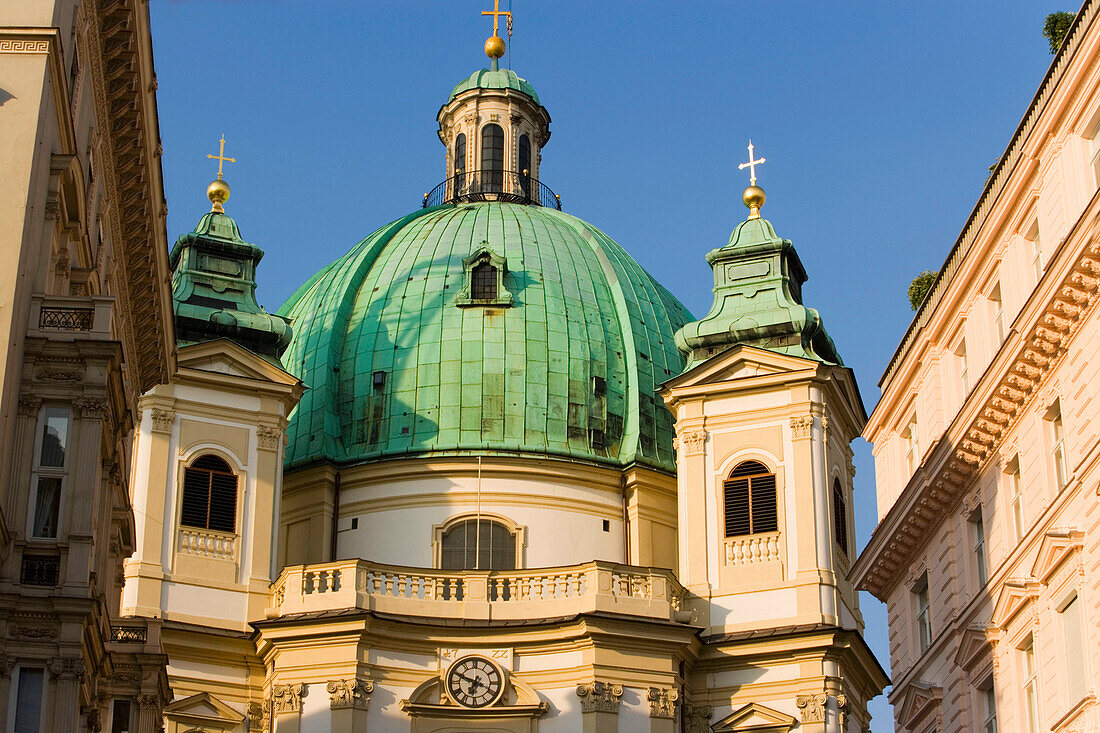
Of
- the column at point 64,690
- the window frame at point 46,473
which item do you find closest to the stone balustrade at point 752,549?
the window frame at point 46,473

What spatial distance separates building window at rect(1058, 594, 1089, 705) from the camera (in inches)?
1080

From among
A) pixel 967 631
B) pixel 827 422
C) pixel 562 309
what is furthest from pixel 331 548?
pixel 967 631

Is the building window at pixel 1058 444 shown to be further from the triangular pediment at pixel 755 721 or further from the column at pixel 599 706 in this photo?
the column at pixel 599 706

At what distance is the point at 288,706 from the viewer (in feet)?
148

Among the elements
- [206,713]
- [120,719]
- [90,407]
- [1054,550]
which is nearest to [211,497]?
[206,713]

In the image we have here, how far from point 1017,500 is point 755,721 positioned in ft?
52.9

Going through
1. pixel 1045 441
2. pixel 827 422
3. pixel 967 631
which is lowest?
pixel 967 631

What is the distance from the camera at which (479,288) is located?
56750 millimetres

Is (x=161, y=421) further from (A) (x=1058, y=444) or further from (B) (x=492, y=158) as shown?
(A) (x=1058, y=444)

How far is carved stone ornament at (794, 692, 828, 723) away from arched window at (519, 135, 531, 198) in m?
24.1

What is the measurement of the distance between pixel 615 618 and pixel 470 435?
9419 mm

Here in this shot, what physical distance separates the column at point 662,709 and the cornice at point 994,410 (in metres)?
7.84

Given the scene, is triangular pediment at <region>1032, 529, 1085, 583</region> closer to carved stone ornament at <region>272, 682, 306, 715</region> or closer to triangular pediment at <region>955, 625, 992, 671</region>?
triangular pediment at <region>955, 625, 992, 671</region>

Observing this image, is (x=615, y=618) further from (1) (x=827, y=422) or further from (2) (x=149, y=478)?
(2) (x=149, y=478)
